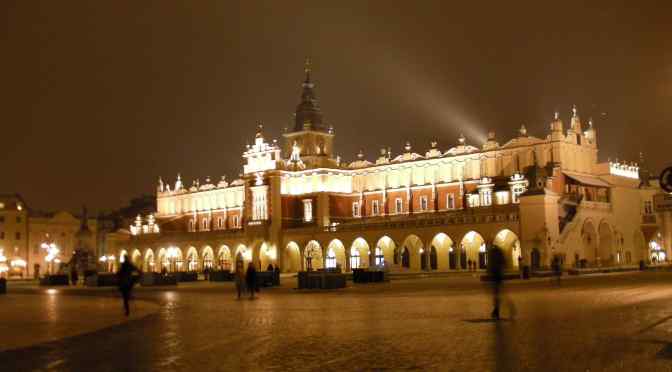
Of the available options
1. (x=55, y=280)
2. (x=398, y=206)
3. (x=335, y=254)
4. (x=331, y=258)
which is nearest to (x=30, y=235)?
(x=331, y=258)

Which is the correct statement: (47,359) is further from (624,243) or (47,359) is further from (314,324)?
(624,243)

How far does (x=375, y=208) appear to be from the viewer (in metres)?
95.6

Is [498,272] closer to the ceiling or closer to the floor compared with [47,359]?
closer to the ceiling

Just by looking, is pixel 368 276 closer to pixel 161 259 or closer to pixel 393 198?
pixel 393 198

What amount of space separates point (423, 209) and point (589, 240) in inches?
847

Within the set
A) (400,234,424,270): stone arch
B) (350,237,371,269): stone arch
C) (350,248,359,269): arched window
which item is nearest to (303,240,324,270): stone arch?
(350,248,359,269): arched window

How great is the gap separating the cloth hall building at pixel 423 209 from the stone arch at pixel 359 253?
0.51ft

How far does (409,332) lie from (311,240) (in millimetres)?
70369

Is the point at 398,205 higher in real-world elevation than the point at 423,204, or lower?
higher

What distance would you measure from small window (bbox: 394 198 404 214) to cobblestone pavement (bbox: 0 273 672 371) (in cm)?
6801

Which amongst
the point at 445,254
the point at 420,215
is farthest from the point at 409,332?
the point at 420,215

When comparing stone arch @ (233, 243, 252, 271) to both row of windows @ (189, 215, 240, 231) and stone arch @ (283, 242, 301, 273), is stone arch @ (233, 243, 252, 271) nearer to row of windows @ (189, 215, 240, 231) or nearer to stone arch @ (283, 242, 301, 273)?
stone arch @ (283, 242, 301, 273)

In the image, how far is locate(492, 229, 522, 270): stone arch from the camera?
229ft

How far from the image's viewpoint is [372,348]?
47.4 feet
